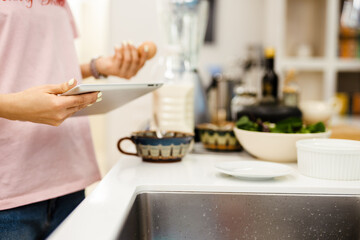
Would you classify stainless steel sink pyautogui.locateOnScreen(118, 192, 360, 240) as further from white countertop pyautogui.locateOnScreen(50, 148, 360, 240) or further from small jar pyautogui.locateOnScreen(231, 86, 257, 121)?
small jar pyautogui.locateOnScreen(231, 86, 257, 121)

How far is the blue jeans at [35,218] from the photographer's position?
2.59 ft

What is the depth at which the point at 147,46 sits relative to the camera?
3.34ft

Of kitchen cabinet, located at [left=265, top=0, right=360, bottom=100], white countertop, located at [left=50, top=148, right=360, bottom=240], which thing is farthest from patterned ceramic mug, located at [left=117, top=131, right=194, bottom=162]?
kitchen cabinet, located at [left=265, top=0, right=360, bottom=100]

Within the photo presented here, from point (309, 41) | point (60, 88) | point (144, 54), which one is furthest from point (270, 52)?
point (309, 41)

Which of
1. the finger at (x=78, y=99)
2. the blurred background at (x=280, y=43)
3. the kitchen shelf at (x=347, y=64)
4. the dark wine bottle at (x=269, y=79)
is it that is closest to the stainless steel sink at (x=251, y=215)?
the finger at (x=78, y=99)

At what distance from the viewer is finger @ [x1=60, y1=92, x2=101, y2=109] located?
0.67 m

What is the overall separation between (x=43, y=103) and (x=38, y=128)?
212 millimetres

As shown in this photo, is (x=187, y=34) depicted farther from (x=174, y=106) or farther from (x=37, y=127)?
(x=37, y=127)

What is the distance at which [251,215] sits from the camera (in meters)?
0.73

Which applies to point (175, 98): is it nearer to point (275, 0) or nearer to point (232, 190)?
point (232, 190)

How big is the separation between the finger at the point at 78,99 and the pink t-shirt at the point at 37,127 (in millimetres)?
215

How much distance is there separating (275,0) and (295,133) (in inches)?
99.4

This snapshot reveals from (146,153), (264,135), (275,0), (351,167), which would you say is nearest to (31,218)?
(146,153)

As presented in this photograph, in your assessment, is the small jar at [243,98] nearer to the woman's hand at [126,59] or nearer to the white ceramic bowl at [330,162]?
the woman's hand at [126,59]
